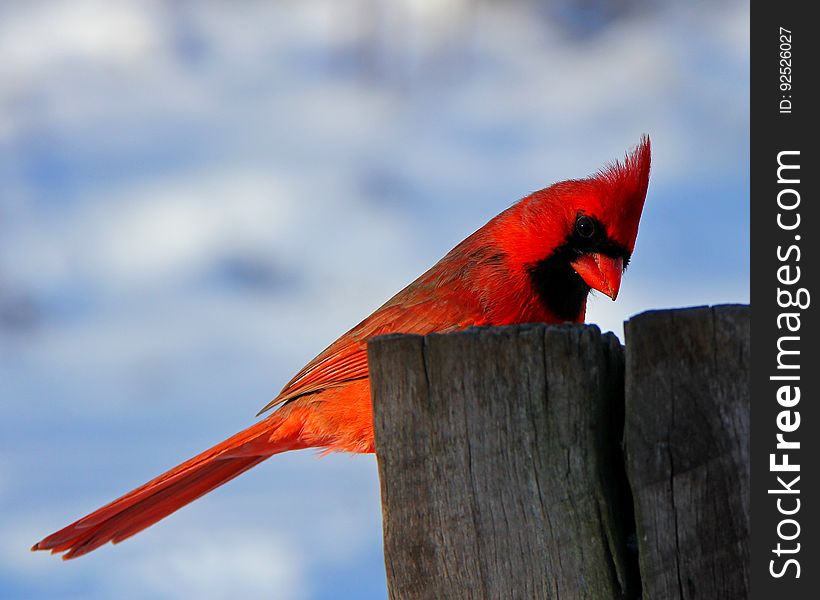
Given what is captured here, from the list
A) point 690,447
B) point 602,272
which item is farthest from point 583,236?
point 690,447

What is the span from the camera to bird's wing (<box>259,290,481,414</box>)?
10.1ft

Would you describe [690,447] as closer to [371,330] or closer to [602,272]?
[602,272]

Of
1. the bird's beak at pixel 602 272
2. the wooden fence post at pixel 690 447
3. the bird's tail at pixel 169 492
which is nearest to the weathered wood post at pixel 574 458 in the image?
the wooden fence post at pixel 690 447

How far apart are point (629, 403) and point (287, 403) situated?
1.92 meters

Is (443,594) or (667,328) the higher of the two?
(667,328)

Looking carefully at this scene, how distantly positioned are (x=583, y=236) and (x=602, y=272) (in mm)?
142

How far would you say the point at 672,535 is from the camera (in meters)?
1.59

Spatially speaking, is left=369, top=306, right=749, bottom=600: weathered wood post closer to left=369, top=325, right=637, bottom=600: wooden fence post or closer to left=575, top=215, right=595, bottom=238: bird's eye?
left=369, top=325, right=637, bottom=600: wooden fence post

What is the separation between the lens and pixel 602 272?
9.84ft

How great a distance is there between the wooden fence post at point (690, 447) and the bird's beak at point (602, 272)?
1384 mm

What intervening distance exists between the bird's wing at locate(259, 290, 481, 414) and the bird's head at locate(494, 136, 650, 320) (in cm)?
26

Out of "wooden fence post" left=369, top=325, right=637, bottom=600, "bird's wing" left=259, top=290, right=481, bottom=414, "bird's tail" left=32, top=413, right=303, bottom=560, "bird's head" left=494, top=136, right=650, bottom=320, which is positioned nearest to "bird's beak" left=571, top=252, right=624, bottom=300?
"bird's head" left=494, top=136, right=650, bottom=320

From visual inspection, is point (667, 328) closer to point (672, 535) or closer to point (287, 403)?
point (672, 535)

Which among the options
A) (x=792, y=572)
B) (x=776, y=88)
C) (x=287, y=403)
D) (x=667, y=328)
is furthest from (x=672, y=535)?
(x=287, y=403)
